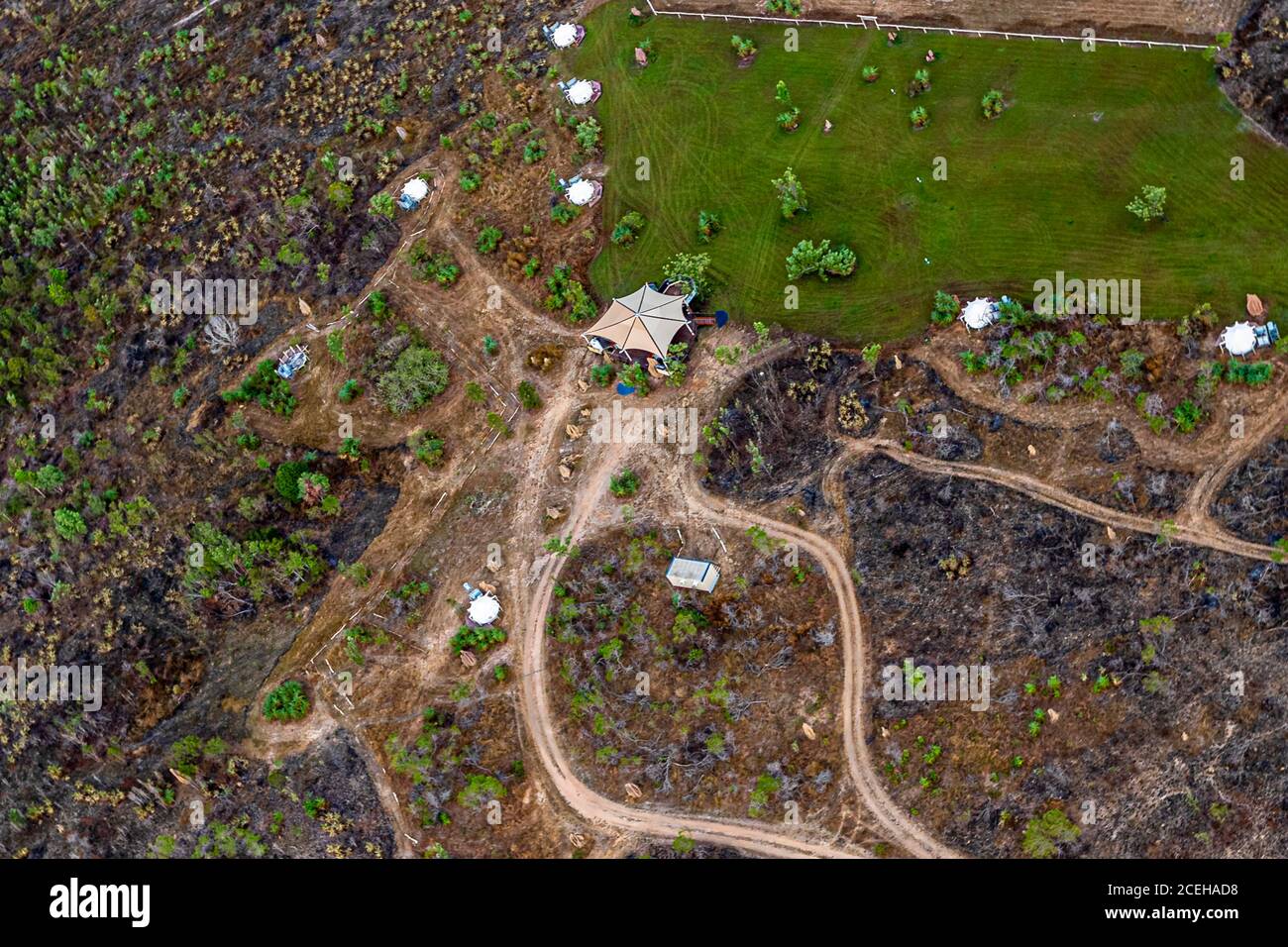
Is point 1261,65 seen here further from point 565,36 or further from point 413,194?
point 413,194

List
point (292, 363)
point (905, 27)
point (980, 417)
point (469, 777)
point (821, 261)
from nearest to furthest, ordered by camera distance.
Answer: point (469, 777)
point (980, 417)
point (821, 261)
point (292, 363)
point (905, 27)

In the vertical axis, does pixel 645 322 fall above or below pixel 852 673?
above

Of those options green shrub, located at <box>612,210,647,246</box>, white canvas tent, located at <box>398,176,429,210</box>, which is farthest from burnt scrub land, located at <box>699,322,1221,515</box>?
white canvas tent, located at <box>398,176,429,210</box>

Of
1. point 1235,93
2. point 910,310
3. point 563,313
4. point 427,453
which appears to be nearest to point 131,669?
point 427,453

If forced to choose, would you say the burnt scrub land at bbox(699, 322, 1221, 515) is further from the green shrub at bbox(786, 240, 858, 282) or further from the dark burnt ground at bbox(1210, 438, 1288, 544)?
the green shrub at bbox(786, 240, 858, 282)

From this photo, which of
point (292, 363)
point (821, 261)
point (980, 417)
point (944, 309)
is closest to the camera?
point (980, 417)

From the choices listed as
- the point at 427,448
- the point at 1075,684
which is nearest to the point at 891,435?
the point at 1075,684
